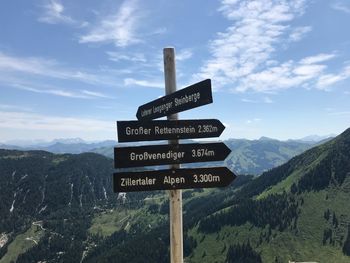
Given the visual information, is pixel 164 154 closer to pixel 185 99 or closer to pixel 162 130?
pixel 162 130

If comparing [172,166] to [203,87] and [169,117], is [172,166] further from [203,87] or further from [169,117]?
[203,87]

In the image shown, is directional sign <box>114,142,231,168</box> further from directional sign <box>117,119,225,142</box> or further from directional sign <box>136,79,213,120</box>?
directional sign <box>136,79,213,120</box>

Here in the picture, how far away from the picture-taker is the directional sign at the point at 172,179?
1249cm

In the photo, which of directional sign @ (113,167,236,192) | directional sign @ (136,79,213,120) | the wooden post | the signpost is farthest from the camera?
directional sign @ (136,79,213,120)

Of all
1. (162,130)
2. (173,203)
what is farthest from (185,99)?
(173,203)

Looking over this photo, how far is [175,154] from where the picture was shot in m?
12.9

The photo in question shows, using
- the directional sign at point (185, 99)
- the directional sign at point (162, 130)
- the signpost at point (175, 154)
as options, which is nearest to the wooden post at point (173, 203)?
the signpost at point (175, 154)

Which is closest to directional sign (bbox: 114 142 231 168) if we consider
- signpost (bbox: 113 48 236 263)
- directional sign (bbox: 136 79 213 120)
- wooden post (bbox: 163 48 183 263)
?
signpost (bbox: 113 48 236 263)

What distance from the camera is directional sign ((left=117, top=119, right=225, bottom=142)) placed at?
12789mm

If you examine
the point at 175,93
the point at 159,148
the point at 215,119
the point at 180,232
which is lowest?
the point at 180,232

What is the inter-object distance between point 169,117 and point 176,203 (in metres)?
2.88

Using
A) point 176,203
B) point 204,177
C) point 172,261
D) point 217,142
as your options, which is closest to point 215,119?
point 217,142

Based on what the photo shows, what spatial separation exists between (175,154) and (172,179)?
2.60 ft

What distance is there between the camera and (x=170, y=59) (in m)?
13.5
